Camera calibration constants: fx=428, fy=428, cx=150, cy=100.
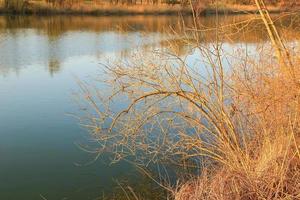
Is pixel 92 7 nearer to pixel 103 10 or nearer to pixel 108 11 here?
pixel 103 10

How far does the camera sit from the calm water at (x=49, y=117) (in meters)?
5.59

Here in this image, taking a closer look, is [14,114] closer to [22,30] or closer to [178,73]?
[178,73]

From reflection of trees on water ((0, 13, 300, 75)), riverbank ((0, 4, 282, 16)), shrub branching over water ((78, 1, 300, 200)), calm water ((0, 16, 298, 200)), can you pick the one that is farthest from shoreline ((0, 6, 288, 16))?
shrub branching over water ((78, 1, 300, 200))

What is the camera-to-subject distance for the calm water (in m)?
5.59

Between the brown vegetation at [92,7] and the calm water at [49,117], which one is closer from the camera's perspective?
the calm water at [49,117]

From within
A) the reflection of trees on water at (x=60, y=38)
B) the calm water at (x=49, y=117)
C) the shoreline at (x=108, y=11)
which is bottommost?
the calm water at (x=49, y=117)

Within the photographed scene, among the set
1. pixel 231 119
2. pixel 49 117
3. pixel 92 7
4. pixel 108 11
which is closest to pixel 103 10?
pixel 108 11

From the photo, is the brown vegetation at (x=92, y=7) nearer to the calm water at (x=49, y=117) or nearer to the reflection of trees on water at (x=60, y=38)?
the reflection of trees on water at (x=60, y=38)

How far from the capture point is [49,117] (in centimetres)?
796

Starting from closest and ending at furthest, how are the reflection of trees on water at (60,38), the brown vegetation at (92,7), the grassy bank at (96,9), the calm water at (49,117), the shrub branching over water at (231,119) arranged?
the shrub branching over water at (231,119) < the calm water at (49,117) < the reflection of trees on water at (60,38) < the brown vegetation at (92,7) < the grassy bank at (96,9)

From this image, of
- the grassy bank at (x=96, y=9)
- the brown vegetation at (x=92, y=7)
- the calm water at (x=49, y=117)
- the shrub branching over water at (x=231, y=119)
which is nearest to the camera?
the shrub branching over water at (x=231, y=119)

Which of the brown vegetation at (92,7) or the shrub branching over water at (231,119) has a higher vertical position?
the brown vegetation at (92,7)

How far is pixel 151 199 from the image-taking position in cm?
516

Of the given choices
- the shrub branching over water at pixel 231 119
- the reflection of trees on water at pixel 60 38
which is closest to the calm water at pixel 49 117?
the reflection of trees on water at pixel 60 38
